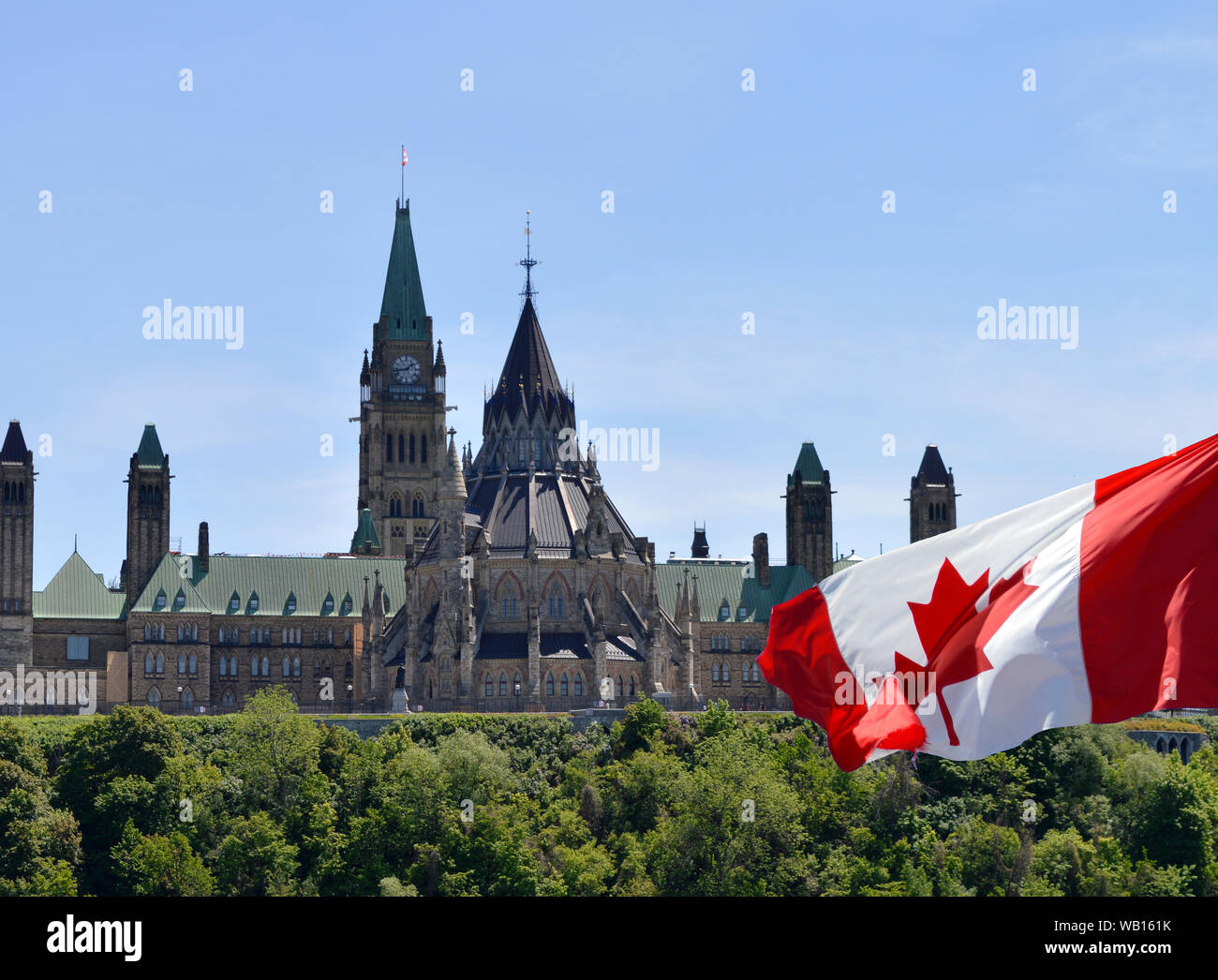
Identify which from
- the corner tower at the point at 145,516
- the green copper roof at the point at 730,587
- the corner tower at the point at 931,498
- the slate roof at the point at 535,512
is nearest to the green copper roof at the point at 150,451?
the corner tower at the point at 145,516

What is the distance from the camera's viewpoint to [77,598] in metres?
185

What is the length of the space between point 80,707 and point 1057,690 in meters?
159

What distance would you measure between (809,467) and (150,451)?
6198 cm

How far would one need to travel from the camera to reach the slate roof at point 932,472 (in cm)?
19825

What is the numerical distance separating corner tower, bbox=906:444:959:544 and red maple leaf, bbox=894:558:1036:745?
172 m

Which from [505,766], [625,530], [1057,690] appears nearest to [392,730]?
[505,766]

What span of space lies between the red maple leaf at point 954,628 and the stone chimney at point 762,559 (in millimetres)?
166611

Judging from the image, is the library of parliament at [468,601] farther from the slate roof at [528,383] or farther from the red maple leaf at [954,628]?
the red maple leaf at [954,628]

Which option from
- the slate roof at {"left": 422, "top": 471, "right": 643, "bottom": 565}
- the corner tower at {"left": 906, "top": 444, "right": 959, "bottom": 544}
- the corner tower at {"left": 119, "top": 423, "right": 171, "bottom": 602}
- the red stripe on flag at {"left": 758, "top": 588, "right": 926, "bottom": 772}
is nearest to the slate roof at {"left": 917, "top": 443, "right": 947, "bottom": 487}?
the corner tower at {"left": 906, "top": 444, "right": 959, "bottom": 544}

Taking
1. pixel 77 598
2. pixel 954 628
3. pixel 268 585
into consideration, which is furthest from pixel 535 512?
pixel 954 628

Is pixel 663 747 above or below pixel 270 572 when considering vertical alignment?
below

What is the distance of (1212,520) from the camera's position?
23938 mm

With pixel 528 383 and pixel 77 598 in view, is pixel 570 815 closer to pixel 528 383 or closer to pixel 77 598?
pixel 528 383
